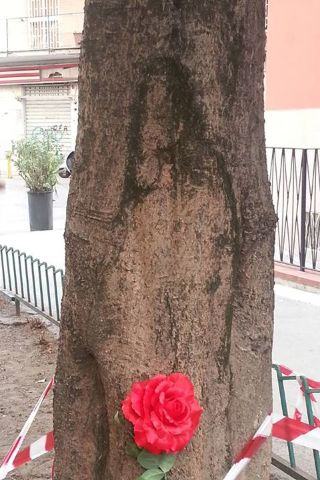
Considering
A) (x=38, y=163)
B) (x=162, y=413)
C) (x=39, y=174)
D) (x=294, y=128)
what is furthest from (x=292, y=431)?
(x=39, y=174)

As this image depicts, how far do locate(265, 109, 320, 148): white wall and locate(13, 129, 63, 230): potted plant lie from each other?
11.2 feet

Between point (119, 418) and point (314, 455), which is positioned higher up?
point (119, 418)

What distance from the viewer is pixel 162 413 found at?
1812 millimetres

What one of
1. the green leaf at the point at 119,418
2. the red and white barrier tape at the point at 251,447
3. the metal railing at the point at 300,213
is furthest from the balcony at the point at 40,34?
the green leaf at the point at 119,418

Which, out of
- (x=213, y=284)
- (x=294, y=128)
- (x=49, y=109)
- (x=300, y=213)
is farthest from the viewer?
(x=49, y=109)

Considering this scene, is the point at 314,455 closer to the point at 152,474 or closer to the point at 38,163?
the point at 152,474

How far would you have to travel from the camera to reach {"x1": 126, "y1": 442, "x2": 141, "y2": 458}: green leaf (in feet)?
6.44

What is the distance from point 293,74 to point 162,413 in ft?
30.1

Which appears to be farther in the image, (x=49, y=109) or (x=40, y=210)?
(x=49, y=109)

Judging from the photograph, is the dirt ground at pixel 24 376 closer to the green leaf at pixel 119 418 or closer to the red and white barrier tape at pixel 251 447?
the red and white barrier tape at pixel 251 447

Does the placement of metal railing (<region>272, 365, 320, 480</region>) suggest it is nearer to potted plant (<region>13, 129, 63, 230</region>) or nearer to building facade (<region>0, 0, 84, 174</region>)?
potted plant (<region>13, 129, 63, 230</region>)

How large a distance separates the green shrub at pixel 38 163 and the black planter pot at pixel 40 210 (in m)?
0.13

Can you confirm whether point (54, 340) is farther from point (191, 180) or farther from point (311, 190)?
point (191, 180)

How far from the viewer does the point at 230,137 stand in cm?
205
